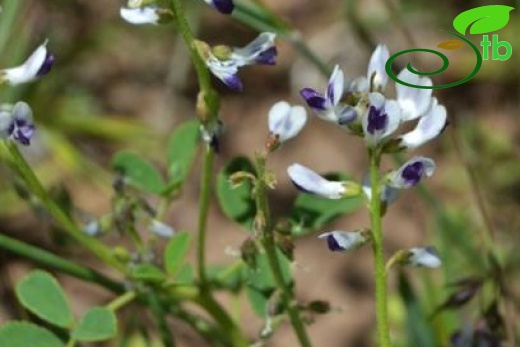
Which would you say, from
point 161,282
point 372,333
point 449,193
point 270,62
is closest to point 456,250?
point 372,333

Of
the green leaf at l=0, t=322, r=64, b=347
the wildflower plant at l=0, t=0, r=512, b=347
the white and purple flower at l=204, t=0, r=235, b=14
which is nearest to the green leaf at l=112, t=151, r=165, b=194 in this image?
the wildflower plant at l=0, t=0, r=512, b=347

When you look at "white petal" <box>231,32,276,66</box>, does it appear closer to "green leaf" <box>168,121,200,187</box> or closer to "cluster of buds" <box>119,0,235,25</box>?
"cluster of buds" <box>119,0,235,25</box>

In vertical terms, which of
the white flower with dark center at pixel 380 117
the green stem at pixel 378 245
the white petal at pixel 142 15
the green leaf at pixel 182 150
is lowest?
the green leaf at pixel 182 150

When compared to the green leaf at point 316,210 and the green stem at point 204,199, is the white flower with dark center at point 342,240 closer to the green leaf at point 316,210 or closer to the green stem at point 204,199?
the green stem at point 204,199

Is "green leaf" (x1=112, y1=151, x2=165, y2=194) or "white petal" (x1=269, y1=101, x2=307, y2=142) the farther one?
"green leaf" (x1=112, y1=151, x2=165, y2=194)

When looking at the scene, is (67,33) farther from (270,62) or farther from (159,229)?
(270,62)

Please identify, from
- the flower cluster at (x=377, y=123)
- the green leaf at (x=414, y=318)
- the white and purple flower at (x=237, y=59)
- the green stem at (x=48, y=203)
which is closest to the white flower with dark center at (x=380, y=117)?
the flower cluster at (x=377, y=123)
